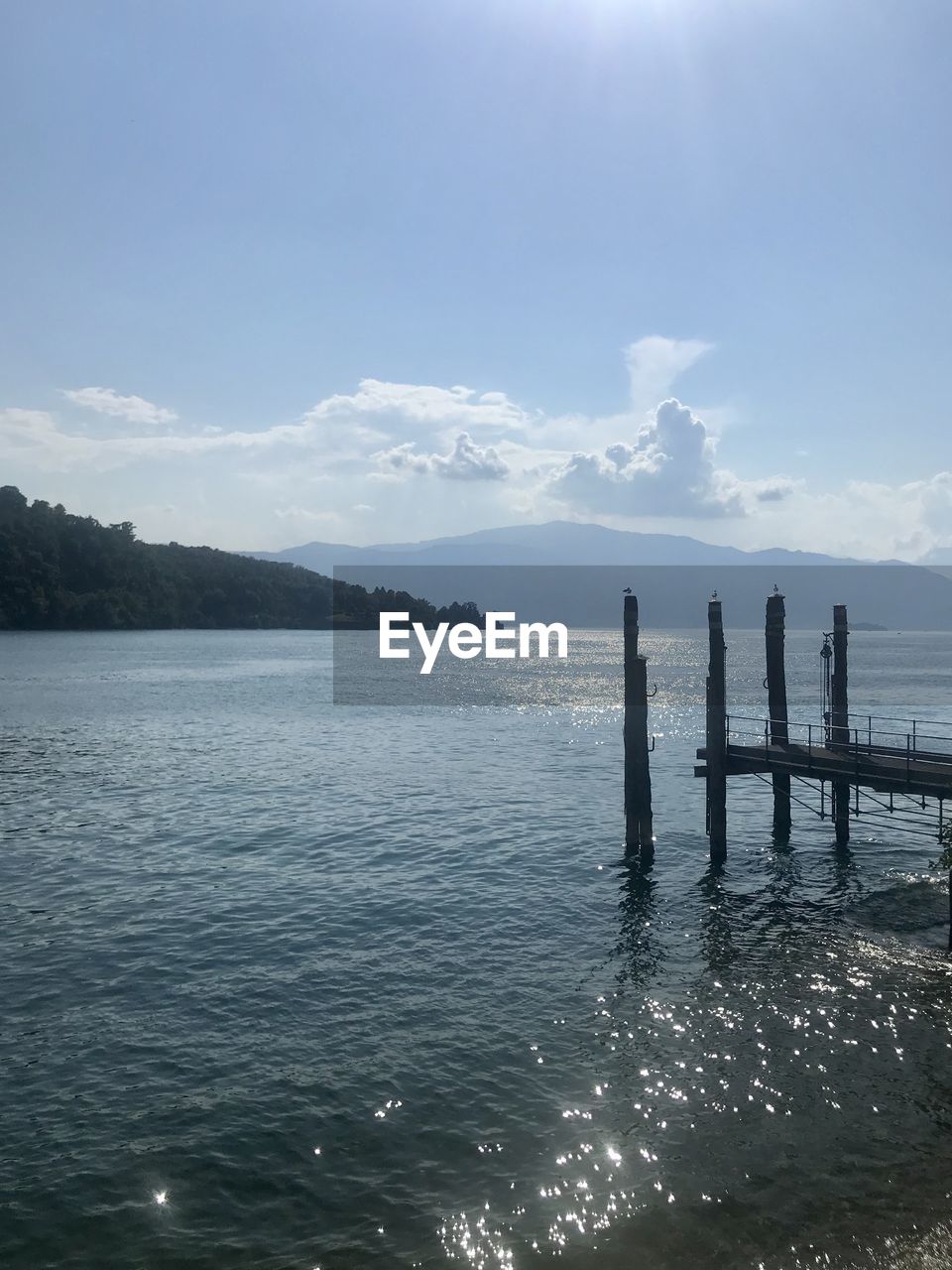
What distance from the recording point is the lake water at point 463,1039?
13.0 metres

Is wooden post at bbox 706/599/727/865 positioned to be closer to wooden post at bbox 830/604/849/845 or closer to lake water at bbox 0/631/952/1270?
lake water at bbox 0/631/952/1270

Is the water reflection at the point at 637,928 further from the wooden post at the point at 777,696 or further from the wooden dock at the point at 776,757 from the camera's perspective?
the wooden post at the point at 777,696

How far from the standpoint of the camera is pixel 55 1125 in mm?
15227

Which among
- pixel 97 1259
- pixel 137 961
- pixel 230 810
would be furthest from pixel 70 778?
pixel 97 1259

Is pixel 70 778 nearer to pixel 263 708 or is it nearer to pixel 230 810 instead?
pixel 230 810

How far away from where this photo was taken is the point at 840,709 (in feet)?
109

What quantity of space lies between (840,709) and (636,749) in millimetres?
8888

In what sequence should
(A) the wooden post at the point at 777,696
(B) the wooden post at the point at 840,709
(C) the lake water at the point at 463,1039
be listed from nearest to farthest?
(C) the lake water at the point at 463,1039 → (A) the wooden post at the point at 777,696 → (B) the wooden post at the point at 840,709

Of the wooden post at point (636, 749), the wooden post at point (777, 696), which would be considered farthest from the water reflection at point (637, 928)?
the wooden post at point (777, 696)

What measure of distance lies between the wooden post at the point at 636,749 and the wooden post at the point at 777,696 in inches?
166

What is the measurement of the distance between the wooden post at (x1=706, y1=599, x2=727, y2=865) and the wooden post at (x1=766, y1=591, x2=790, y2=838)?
1753 millimetres

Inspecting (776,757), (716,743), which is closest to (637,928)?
(716,743)

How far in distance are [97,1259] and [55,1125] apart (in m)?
3.49

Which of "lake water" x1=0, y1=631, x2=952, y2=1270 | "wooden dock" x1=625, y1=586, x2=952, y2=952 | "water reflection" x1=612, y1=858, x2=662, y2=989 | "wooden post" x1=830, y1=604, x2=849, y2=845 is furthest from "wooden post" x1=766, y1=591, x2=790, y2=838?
"water reflection" x1=612, y1=858, x2=662, y2=989
